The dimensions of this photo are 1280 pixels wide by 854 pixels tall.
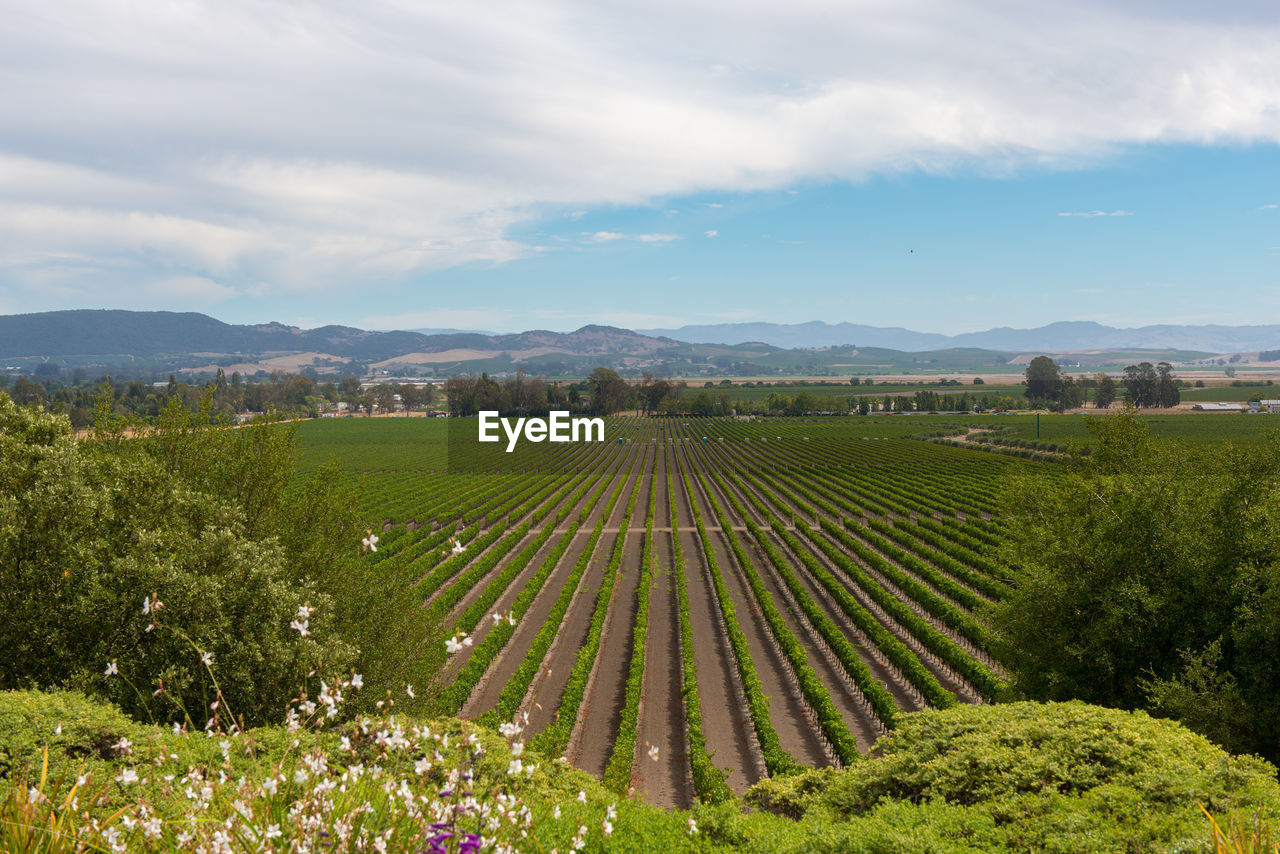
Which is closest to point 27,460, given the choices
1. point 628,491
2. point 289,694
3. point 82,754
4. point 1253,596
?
point 289,694

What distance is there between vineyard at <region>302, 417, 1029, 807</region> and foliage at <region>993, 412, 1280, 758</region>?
15.4ft

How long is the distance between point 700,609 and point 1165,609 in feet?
81.2

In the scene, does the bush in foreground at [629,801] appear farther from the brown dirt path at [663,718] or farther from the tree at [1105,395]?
the tree at [1105,395]

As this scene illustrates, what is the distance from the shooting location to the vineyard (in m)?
25.1

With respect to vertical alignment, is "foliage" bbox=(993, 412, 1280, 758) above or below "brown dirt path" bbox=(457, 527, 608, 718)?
above

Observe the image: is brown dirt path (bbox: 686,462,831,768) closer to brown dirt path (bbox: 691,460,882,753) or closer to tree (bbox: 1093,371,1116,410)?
brown dirt path (bbox: 691,460,882,753)

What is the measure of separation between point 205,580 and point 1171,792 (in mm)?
18763

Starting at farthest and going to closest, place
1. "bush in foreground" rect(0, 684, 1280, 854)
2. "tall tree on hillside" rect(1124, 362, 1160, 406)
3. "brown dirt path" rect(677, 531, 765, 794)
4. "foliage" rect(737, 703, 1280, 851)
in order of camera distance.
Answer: "tall tree on hillside" rect(1124, 362, 1160, 406) < "brown dirt path" rect(677, 531, 765, 794) < "foliage" rect(737, 703, 1280, 851) < "bush in foreground" rect(0, 684, 1280, 854)

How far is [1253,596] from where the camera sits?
1689cm

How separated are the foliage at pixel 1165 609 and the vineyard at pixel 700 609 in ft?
15.4

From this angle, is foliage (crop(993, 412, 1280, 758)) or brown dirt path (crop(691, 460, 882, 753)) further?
brown dirt path (crop(691, 460, 882, 753))

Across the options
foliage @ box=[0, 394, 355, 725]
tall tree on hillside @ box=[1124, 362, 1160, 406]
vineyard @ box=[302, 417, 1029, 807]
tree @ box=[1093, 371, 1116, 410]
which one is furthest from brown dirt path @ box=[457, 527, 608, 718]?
tree @ box=[1093, 371, 1116, 410]

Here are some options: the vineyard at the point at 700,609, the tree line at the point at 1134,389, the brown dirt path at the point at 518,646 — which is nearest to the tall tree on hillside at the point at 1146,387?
the tree line at the point at 1134,389

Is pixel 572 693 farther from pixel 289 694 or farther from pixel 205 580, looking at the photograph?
pixel 205 580
